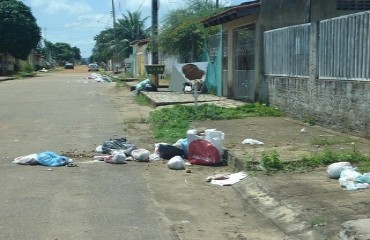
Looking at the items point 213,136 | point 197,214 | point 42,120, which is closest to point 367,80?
point 213,136

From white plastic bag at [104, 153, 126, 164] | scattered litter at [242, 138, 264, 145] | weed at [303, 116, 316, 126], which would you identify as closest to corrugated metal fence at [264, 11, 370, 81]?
weed at [303, 116, 316, 126]

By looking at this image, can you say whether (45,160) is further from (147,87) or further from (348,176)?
(147,87)

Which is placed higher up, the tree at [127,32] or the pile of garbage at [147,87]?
the tree at [127,32]

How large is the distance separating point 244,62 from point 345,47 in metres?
9.25

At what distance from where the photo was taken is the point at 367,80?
35.0ft

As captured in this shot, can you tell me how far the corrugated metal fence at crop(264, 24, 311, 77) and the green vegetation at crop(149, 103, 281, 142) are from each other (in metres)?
1.21

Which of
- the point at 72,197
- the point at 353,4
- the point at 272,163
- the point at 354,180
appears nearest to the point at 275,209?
the point at 354,180

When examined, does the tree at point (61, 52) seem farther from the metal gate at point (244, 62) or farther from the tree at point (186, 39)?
the metal gate at point (244, 62)

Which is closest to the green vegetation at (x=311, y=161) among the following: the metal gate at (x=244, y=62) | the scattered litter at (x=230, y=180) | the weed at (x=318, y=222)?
the scattered litter at (x=230, y=180)

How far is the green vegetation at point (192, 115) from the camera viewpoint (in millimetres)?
14023

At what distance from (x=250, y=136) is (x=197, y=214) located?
5.48 metres

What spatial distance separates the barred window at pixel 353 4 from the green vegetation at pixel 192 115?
11.1 ft

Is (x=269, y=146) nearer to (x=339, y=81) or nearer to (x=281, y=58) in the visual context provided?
(x=339, y=81)

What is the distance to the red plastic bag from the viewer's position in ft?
32.1
